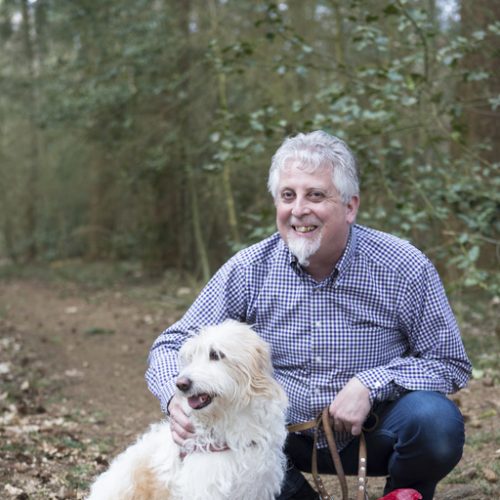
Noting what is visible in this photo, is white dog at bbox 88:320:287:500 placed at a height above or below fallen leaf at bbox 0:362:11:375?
above

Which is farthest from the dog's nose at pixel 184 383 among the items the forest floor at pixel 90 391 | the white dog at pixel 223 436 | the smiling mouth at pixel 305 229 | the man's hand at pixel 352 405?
the forest floor at pixel 90 391

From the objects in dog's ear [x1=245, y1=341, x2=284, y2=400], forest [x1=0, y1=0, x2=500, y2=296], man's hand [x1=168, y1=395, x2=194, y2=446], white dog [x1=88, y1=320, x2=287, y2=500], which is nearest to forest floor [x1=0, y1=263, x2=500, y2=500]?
forest [x1=0, y1=0, x2=500, y2=296]

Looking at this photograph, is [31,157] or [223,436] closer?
[223,436]

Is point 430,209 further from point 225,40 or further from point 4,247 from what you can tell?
point 4,247

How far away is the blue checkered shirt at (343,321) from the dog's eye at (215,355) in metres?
0.44

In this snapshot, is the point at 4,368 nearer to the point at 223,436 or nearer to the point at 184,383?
the point at 223,436

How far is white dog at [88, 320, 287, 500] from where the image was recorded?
2.89 meters

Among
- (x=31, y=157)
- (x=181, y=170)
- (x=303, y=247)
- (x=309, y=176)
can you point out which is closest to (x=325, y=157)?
(x=309, y=176)

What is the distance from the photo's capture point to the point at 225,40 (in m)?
11.4

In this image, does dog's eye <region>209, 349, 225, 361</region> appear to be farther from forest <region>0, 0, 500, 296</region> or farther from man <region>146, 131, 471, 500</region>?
forest <region>0, 0, 500, 296</region>

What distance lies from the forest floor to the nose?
69.2 inches

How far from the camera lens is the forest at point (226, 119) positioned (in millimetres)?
6508

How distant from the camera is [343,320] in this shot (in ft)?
11.1

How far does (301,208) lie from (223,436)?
3.39 ft
